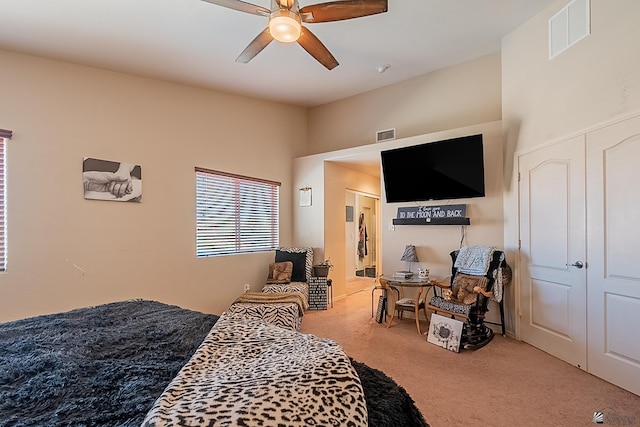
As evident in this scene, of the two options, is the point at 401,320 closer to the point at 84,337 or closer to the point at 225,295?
the point at 225,295

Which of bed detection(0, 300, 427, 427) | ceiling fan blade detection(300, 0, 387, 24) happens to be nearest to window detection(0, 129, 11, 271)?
bed detection(0, 300, 427, 427)

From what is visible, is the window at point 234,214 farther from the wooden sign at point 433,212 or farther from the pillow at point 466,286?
Result: the pillow at point 466,286

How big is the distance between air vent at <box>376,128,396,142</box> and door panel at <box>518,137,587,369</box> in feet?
6.07

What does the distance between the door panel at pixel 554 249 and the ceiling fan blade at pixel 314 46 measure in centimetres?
229

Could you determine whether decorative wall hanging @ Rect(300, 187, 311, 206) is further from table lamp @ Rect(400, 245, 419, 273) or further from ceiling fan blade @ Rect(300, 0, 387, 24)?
ceiling fan blade @ Rect(300, 0, 387, 24)

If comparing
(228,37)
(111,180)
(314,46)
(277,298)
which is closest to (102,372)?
(314,46)

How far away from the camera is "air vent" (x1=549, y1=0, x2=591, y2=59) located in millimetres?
2791

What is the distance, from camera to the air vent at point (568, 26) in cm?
279

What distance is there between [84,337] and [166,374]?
751 millimetres

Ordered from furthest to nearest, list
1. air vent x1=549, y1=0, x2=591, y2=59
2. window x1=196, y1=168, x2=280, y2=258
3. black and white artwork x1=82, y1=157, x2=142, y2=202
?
window x1=196, y1=168, x2=280, y2=258 < black and white artwork x1=82, y1=157, x2=142, y2=202 < air vent x1=549, y1=0, x2=591, y2=59

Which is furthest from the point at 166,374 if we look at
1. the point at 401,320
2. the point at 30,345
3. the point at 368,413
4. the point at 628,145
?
the point at 401,320

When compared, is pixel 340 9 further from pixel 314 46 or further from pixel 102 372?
pixel 102 372

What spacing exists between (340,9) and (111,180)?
3.01 m

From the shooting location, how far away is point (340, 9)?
2.24 m
